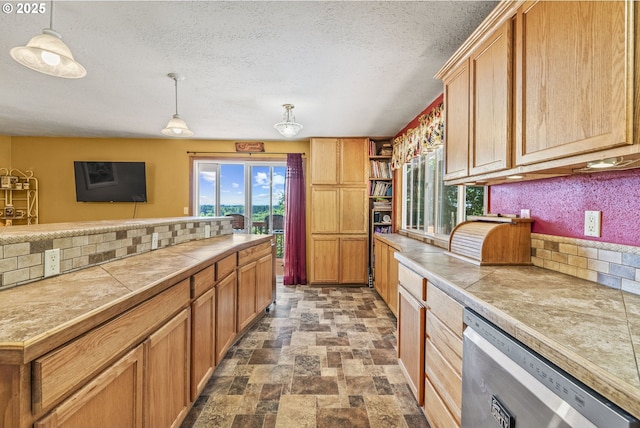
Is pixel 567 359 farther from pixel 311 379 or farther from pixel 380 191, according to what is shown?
pixel 380 191

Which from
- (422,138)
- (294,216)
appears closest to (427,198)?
(422,138)

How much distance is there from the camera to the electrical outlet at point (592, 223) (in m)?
1.33

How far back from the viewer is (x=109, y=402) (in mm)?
981

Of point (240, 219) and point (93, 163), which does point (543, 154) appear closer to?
point (240, 219)

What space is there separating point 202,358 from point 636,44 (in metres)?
2.42

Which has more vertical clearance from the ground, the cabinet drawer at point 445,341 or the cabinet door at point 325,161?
the cabinet door at point 325,161

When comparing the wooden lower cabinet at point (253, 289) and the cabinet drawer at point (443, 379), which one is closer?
the cabinet drawer at point (443, 379)

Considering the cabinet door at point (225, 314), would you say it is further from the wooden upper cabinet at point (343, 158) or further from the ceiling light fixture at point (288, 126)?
the wooden upper cabinet at point (343, 158)

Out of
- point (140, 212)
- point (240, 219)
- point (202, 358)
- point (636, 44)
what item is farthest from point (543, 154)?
point (140, 212)

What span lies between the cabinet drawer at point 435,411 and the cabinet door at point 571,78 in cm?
123

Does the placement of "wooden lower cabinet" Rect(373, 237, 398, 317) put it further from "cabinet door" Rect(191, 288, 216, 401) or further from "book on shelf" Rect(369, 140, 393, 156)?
"cabinet door" Rect(191, 288, 216, 401)

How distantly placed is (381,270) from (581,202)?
2569mm

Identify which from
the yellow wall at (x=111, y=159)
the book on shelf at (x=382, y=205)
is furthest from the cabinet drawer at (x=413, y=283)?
the yellow wall at (x=111, y=159)

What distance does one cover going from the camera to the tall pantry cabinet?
4598 mm
